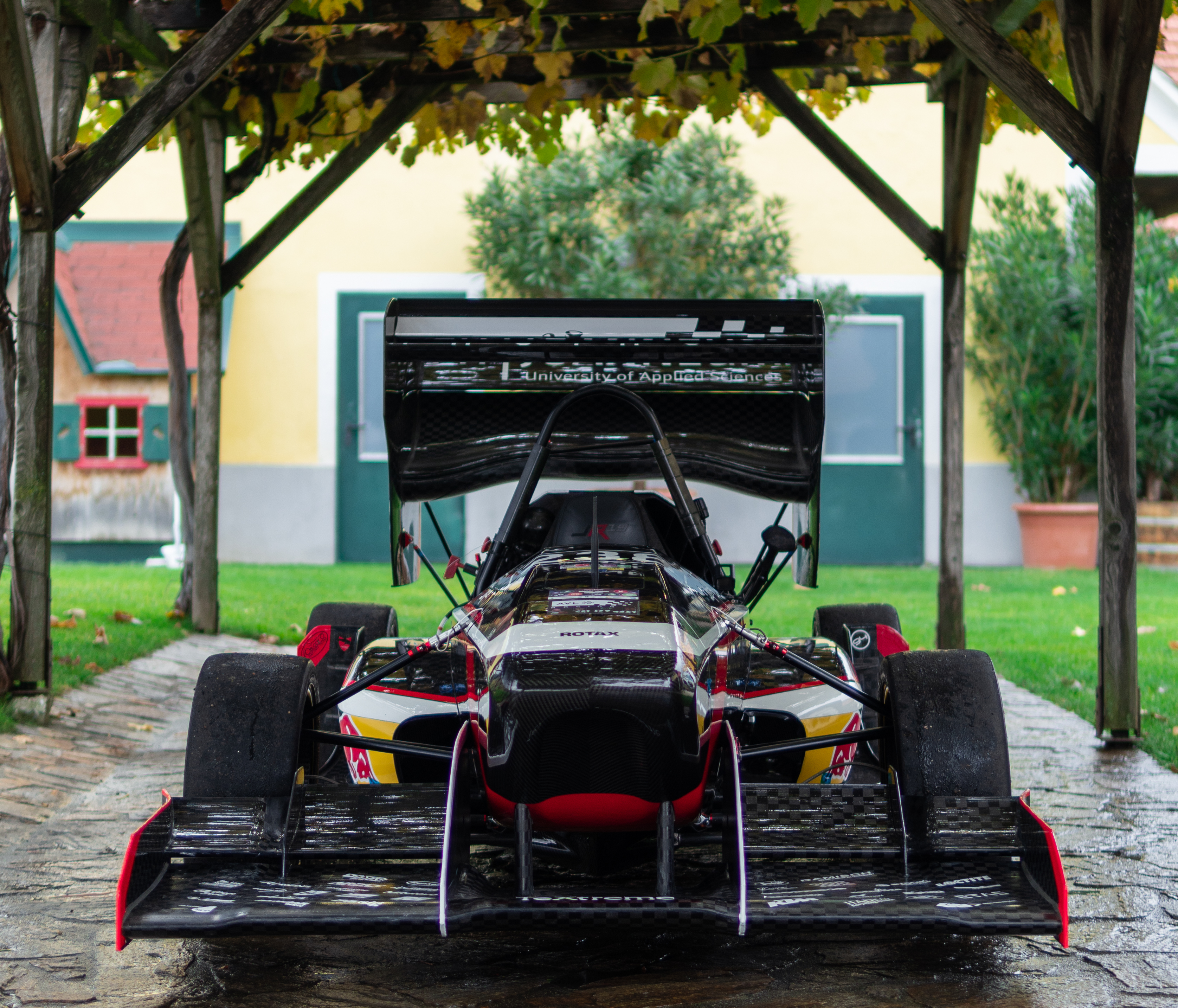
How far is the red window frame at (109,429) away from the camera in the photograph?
47.5 feet

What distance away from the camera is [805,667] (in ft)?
11.0

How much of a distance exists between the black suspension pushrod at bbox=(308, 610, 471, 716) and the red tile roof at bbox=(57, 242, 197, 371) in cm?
1129

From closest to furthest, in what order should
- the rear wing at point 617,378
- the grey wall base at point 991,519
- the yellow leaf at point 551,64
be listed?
the rear wing at point 617,378
the yellow leaf at point 551,64
the grey wall base at point 991,519

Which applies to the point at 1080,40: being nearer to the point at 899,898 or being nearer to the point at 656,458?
the point at 656,458

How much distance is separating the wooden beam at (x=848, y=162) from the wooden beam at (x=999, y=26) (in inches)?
26.2

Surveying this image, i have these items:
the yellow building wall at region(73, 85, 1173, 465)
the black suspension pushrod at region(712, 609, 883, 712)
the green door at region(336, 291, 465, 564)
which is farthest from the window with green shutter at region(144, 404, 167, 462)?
the black suspension pushrod at region(712, 609, 883, 712)

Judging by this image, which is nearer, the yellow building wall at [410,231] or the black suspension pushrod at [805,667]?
the black suspension pushrod at [805,667]

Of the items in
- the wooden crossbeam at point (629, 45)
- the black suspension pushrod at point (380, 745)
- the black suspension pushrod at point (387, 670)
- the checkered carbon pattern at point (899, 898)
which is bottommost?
the checkered carbon pattern at point (899, 898)

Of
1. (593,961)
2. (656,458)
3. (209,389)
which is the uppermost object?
(209,389)

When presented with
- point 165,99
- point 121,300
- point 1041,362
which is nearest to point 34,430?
point 165,99

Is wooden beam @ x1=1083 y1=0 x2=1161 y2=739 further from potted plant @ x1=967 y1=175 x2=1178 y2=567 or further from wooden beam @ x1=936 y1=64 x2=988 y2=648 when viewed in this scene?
potted plant @ x1=967 y1=175 x2=1178 y2=567

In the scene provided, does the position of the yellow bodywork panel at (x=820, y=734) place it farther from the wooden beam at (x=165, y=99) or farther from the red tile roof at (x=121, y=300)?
the red tile roof at (x=121, y=300)

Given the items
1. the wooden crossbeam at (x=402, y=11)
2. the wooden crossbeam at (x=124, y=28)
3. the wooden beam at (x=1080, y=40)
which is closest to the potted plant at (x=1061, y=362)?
the wooden crossbeam at (x=402, y=11)

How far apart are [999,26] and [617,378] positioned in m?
3.64
